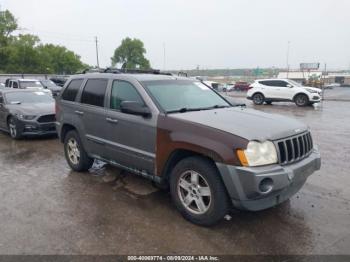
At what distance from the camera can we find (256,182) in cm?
334

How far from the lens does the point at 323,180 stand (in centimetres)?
548

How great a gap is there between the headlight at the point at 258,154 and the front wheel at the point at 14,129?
7378mm

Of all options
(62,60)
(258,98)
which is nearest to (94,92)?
(258,98)

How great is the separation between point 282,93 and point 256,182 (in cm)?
1728

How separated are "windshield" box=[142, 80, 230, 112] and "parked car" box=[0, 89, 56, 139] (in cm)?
531

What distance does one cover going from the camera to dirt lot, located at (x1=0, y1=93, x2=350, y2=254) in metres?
3.44

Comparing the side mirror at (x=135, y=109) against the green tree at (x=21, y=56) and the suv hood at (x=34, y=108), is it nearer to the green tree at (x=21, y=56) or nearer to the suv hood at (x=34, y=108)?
the suv hood at (x=34, y=108)

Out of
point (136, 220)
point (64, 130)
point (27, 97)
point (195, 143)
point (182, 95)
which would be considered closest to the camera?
point (195, 143)

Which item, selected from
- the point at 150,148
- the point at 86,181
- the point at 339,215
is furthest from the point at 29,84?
the point at 339,215

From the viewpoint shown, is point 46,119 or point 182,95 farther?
point 46,119

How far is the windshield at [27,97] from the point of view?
9.75 meters

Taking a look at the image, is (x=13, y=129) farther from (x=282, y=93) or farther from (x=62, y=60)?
(x=62, y=60)

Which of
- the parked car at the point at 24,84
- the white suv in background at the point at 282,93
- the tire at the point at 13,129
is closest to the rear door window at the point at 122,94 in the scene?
the tire at the point at 13,129

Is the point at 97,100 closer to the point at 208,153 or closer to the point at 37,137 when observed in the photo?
the point at 208,153
